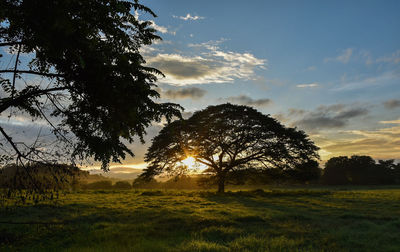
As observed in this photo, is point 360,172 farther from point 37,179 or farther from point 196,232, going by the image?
point 37,179

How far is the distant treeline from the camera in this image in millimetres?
8210

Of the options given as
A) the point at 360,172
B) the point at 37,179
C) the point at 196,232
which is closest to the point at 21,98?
the point at 37,179

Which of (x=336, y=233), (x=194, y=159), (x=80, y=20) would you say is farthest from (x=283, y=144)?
(x=80, y=20)

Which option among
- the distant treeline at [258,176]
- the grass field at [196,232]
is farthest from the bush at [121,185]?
the grass field at [196,232]

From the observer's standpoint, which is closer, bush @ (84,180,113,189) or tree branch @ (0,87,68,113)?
tree branch @ (0,87,68,113)

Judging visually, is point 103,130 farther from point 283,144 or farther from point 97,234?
point 283,144

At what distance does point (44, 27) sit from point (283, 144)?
25549 millimetres

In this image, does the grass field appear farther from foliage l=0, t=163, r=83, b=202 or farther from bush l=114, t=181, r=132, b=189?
bush l=114, t=181, r=132, b=189

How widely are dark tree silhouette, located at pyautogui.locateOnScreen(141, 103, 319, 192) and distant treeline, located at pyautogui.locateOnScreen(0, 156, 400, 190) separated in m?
0.90

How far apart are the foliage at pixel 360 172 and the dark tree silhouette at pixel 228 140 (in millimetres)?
53440

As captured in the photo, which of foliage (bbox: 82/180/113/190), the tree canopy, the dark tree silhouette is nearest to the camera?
the tree canopy

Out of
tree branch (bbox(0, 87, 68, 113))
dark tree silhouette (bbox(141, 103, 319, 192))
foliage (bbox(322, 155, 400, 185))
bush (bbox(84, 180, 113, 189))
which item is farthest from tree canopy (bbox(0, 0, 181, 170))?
foliage (bbox(322, 155, 400, 185))

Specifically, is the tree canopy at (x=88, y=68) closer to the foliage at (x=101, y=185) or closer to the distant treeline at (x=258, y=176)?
the distant treeline at (x=258, y=176)

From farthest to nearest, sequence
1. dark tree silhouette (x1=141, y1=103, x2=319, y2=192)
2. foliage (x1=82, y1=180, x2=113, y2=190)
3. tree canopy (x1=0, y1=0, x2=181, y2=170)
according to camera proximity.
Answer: foliage (x1=82, y1=180, x2=113, y2=190) → dark tree silhouette (x1=141, y1=103, x2=319, y2=192) → tree canopy (x1=0, y1=0, x2=181, y2=170)
